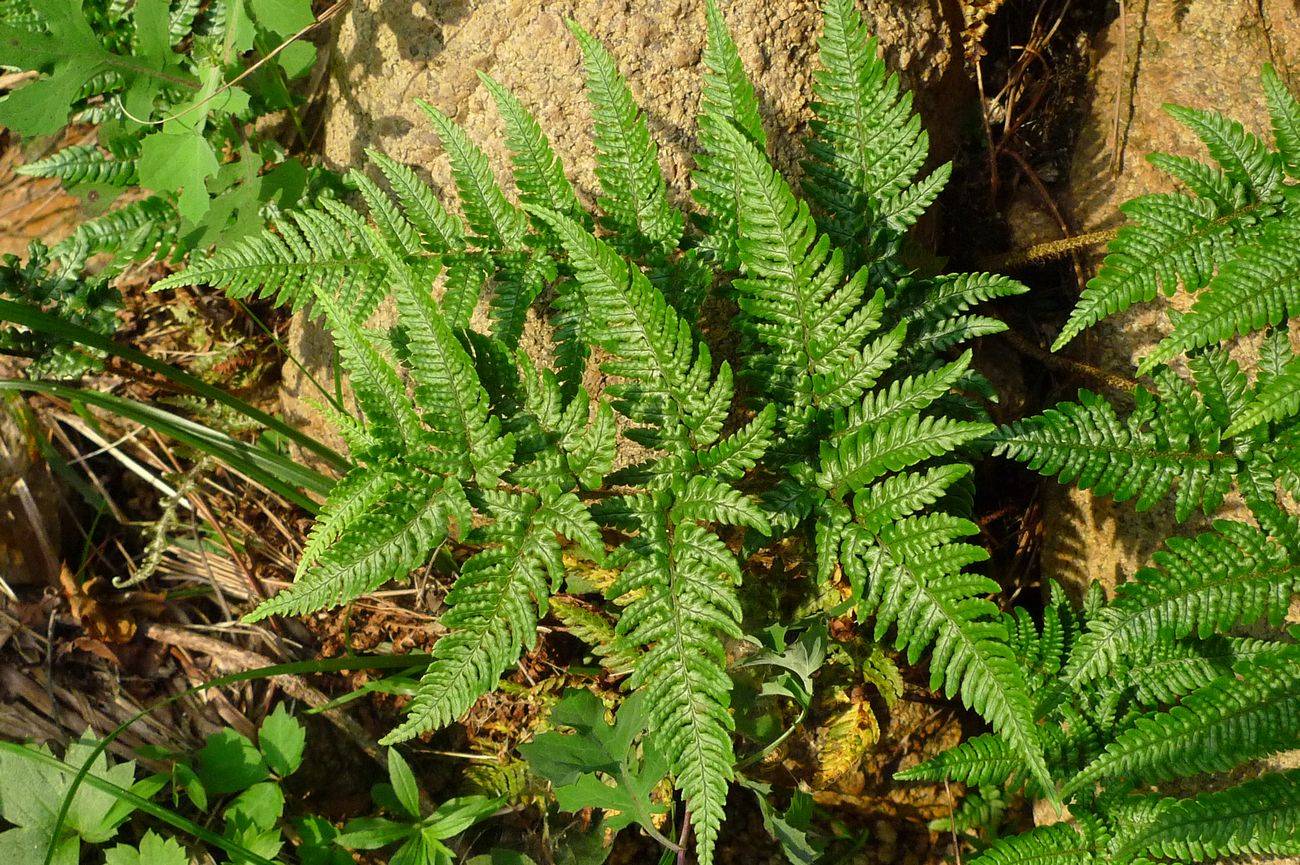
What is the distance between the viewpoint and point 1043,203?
3520 mm

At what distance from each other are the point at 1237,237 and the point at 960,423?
107cm

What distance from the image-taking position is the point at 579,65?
3.20 m

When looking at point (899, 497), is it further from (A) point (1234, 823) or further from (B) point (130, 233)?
(B) point (130, 233)

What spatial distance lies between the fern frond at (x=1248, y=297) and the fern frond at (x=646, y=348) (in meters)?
1.20

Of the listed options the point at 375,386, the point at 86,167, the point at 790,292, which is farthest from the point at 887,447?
the point at 86,167

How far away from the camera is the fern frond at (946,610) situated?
2391 millimetres

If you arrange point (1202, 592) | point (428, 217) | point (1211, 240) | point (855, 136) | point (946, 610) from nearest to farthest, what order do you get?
point (946, 610) < point (1202, 592) < point (1211, 240) < point (855, 136) < point (428, 217)

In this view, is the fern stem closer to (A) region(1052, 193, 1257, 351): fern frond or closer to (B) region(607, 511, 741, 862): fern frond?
(A) region(1052, 193, 1257, 351): fern frond

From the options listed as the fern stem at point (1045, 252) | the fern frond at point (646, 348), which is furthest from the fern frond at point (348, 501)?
the fern stem at point (1045, 252)

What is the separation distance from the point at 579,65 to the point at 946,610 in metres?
2.08

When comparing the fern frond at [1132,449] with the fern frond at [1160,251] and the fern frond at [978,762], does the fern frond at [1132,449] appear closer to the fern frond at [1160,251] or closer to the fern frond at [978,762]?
the fern frond at [1160,251]

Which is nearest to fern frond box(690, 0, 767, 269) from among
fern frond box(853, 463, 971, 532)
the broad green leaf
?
fern frond box(853, 463, 971, 532)

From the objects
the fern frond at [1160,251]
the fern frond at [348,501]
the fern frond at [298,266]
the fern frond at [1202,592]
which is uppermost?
the fern frond at [298,266]

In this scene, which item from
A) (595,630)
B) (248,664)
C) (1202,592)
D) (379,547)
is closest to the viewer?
(379,547)
